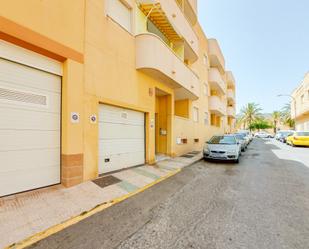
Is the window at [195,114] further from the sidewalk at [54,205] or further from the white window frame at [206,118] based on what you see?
the sidewalk at [54,205]

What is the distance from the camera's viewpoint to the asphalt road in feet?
8.80

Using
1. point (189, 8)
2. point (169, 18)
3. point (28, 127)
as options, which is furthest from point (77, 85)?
point (189, 8)

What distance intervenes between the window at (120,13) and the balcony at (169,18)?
0.99 metres

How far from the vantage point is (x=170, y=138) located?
1045cm

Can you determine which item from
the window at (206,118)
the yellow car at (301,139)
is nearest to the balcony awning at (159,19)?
the window at (206,118)

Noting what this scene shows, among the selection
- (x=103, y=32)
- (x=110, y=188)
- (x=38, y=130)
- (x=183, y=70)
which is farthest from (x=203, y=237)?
(x=183, y=70)

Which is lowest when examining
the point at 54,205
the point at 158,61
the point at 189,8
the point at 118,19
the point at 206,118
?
the point at 54,205

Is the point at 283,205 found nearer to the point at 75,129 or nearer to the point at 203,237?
the point at 203,237

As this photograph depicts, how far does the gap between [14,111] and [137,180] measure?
3985mm

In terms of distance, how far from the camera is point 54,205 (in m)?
3.81

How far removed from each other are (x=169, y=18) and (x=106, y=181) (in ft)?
28.5

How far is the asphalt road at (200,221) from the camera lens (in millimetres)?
2682

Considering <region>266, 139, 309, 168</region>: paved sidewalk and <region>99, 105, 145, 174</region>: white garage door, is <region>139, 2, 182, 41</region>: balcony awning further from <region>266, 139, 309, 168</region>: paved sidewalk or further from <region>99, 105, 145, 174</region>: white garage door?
<region>266, 139, 309, 168</region>: paved sidewalk

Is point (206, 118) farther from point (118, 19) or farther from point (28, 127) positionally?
point (28, 127)
